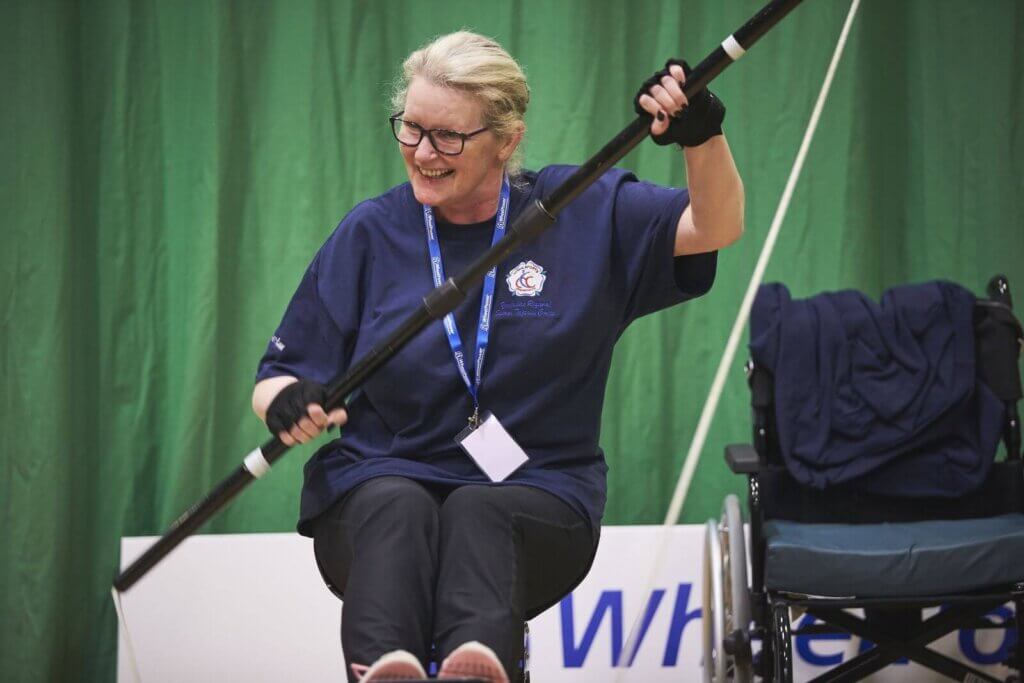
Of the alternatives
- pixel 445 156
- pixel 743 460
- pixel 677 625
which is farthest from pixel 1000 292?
pixel 445 156

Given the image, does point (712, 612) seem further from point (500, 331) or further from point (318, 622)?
point (500, 331)

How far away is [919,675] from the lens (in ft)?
9.49

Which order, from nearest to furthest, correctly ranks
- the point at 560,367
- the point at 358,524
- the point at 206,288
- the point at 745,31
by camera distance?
the point at 745,31 → the point at 358,524 → the point at 560,367 → the point at 206,288

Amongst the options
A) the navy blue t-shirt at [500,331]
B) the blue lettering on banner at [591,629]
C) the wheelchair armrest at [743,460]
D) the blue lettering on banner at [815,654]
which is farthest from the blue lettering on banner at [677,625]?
the navy blue t-shirt at [500,331]

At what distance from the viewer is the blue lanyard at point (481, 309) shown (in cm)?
175

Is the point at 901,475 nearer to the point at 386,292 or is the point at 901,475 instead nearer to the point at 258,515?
the point at 386,292

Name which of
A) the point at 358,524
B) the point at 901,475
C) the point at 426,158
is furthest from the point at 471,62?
the point at 901,475

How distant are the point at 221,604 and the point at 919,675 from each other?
5.63 feet

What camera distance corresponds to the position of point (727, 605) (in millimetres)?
2617

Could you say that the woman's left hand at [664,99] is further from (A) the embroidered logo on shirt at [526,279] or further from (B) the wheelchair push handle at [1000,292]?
(B) the wheelchair push handle at [1000,292]

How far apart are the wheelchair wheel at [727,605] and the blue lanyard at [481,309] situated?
979mm

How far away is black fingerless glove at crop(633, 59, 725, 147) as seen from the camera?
1.55 m

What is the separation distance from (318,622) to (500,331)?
137cm

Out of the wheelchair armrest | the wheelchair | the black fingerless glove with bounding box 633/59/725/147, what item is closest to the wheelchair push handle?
the wheelchair
